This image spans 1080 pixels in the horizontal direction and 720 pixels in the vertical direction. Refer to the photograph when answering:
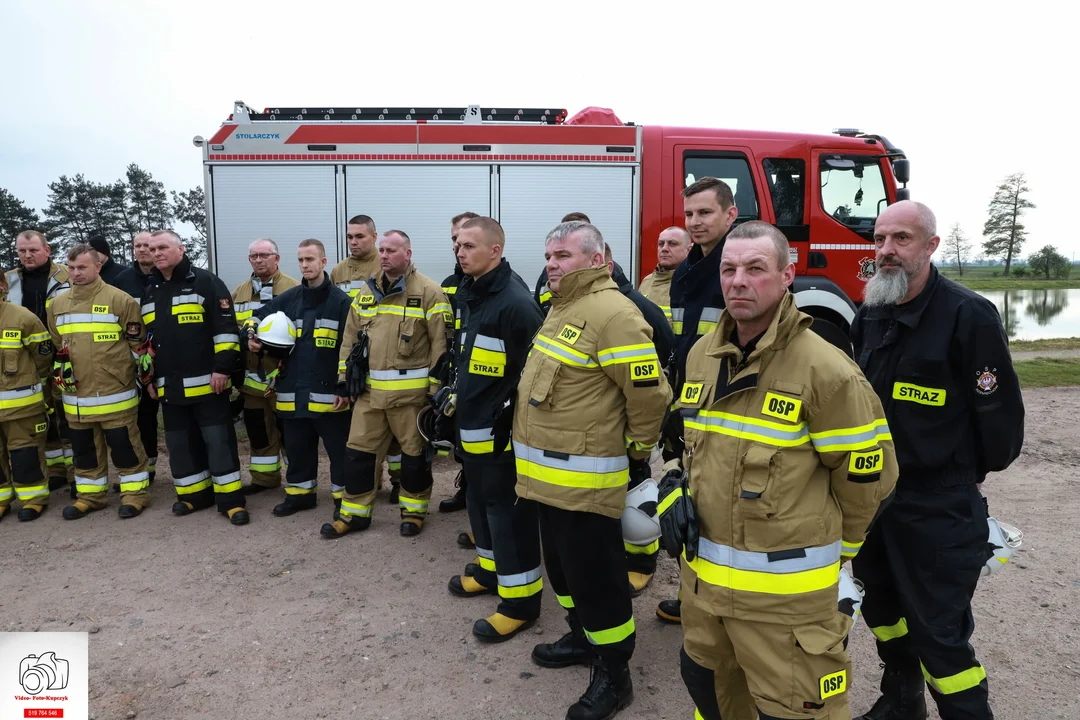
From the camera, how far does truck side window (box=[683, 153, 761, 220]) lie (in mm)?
6898

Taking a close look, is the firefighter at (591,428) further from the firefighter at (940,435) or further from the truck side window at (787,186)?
the truck side window at (787,186)

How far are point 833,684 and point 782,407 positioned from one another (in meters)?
0.79

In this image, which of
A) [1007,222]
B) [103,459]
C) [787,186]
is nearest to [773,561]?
[103,459]

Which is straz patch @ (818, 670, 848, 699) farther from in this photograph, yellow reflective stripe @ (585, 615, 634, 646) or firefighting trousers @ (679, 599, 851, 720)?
yellow reflective stripe @ (585, 615, 634, 646)

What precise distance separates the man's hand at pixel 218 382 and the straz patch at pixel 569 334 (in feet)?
11.1

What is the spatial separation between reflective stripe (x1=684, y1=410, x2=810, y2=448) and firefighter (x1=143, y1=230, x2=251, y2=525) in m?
4.20

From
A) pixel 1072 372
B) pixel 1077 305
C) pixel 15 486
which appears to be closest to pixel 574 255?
pixel 15 486

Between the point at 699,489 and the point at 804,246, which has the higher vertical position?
the point at 804,246

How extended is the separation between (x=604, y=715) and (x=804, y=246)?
553cm

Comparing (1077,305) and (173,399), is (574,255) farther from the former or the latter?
(1077,305)

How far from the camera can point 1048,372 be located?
34.2 ft

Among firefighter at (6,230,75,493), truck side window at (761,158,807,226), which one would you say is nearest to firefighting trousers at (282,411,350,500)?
firefighter at (6,230,75,493)

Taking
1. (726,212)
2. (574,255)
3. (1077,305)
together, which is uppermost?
(726,212)

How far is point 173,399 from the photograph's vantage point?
5090mm
